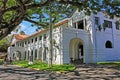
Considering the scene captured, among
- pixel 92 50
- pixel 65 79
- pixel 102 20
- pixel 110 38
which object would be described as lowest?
pixel 65 79

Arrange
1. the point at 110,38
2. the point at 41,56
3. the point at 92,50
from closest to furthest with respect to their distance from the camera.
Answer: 1. the point at 92,50
2. the point at 110,38
3. the point at 41,56

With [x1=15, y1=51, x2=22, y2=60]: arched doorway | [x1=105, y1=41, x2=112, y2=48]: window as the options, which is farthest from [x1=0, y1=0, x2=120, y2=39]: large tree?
[x1=15, y1=51, x2=22, y2=60]: arched doorway

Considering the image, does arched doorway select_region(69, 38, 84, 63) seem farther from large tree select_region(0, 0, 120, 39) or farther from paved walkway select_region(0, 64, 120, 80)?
large tree select_region(0, 0, 120, 39)

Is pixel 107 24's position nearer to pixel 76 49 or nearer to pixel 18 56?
pixel 76 49

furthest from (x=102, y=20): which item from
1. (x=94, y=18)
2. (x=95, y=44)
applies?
(x=95, y=44)

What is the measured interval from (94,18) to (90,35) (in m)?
2.62

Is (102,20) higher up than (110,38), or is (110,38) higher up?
(102,20)

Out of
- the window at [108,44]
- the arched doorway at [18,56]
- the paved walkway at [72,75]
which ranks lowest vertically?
the paved walkway at [72,75]

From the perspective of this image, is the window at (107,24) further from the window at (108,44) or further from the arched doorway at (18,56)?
the arched doorway at (18,56)

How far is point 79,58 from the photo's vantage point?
32.5 m

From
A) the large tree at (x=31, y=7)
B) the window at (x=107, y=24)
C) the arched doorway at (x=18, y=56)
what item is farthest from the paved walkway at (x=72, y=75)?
the arched doorway at (x=18, y=56)

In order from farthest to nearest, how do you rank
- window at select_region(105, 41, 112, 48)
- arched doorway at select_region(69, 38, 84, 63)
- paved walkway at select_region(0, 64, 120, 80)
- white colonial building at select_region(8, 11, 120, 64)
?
arched doorway at select_region(69, 38, 84, 63), window at select_region(105, 41, 112, 48), white colonial building at select_region(8, 11, 120, 64), paved walkway at select_region(0, 64, 120, 80)

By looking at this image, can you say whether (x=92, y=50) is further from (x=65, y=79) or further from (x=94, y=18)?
(x=65, y=79)

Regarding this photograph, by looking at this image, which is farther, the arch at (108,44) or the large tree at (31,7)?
the arch at (108,44)
